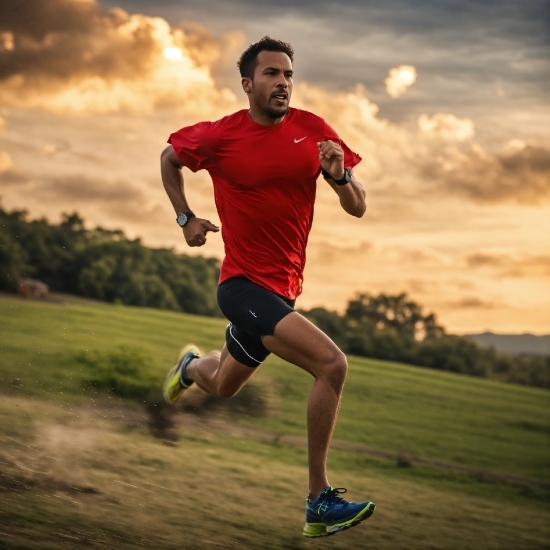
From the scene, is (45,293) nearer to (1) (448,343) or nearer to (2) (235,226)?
(1) (448,343)

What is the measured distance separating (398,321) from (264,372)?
784cm

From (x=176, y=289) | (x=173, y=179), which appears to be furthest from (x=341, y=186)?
(x=176, y=289)

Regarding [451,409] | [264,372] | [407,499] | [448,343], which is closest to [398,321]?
[448,343]

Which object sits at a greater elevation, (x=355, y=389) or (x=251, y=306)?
(x=251, y=306)

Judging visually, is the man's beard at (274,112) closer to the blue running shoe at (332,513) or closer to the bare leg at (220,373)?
the bare leg at (220,373)

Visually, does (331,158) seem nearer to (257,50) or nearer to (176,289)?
(257,50)

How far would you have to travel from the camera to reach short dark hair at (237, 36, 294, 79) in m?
5.44

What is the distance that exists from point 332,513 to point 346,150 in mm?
2118

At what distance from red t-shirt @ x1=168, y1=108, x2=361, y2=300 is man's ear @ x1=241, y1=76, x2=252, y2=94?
0.16 meters

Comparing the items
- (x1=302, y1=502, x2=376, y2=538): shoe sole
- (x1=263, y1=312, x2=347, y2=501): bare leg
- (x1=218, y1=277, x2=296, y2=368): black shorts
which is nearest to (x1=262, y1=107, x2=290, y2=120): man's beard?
(x1=218, y1=277, x2=296, y2=368): black shorts

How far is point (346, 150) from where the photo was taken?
217 inches

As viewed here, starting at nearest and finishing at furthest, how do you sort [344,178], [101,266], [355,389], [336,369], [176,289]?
[336,369], [344,178], [355,389], [101,266], [176,289]

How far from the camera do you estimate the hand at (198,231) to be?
209 inches

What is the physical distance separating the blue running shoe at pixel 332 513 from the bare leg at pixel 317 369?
7 centimetres
